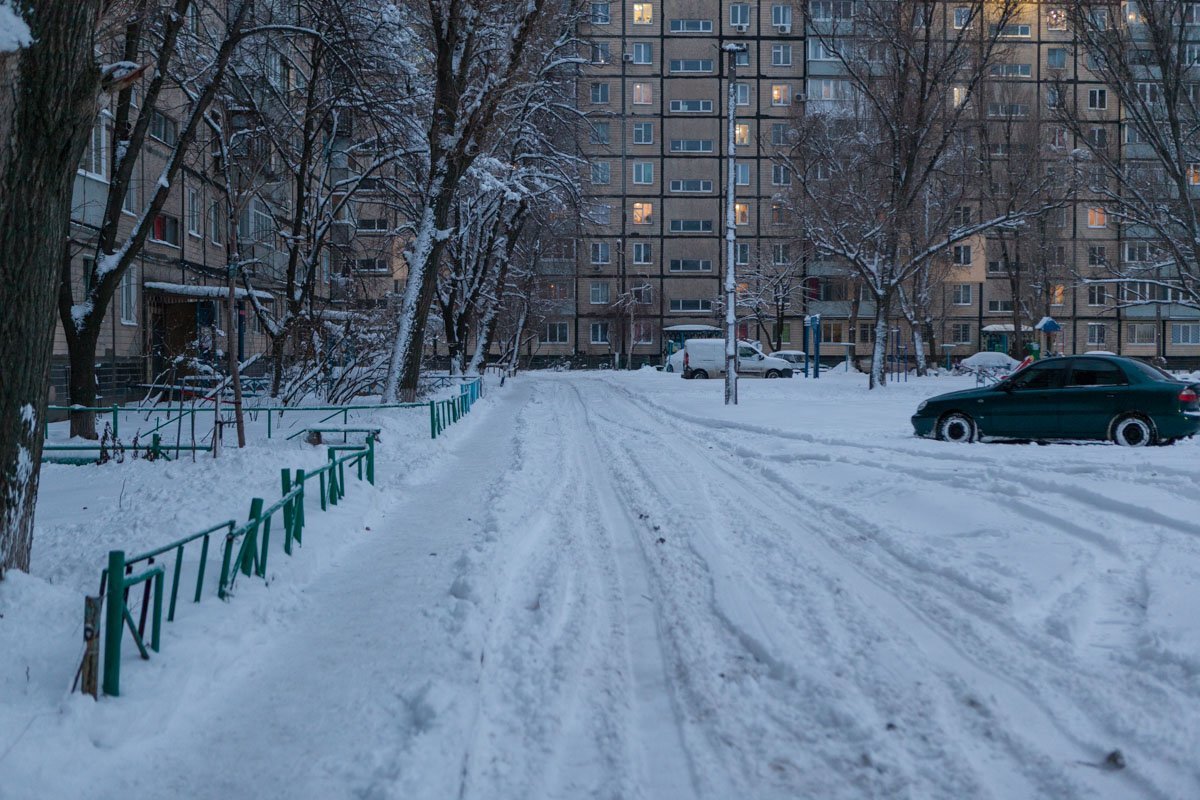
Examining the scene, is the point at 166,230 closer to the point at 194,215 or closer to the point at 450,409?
the point at 194,215

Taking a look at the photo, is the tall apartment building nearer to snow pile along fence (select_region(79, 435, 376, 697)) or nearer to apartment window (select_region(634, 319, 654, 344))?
apartment window (select_region(634, 319, 654, 344))

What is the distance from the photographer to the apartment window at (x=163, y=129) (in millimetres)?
28938

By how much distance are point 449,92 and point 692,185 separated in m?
49.4

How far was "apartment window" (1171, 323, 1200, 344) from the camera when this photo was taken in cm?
6956

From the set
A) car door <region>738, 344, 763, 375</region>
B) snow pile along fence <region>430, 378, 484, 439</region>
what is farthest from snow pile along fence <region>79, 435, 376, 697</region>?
car door <region>738, 344, 763, 375</region>

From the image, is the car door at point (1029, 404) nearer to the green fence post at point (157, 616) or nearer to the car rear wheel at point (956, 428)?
the car rear wheel at point (956, 428)

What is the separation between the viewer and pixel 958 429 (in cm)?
1630

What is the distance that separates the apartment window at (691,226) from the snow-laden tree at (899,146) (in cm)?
2936

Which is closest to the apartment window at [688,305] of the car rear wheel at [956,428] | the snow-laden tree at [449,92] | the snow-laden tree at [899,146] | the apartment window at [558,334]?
the apartment window at [558,334]

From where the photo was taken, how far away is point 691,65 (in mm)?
68375

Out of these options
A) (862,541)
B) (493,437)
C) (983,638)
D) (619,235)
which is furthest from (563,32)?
(619,235)

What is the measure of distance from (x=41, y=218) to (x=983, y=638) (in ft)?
19.4

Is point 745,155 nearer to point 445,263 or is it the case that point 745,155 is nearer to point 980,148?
point 980,148

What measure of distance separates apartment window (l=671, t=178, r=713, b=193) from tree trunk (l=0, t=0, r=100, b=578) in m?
64.6
